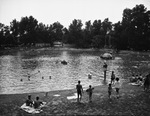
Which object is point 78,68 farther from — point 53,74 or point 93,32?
point 93,32

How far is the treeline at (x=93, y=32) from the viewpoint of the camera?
9512cm

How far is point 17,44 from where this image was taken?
135 metres

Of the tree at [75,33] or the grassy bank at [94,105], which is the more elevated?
the tree at [75,33]

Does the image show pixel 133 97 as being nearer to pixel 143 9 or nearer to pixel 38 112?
pixel 38 112

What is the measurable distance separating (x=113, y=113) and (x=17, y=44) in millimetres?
129200

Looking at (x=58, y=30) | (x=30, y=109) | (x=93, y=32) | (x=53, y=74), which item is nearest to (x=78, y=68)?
(x=53, y=74)

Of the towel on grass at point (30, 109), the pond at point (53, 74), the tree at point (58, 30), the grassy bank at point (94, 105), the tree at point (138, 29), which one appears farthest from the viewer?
the tree at point (58, 30)

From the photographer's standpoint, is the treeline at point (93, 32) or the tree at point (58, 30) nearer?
the treeline at point (93, 32)

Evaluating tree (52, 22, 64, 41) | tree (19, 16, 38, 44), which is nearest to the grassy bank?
tree (19, 16, 38, 44)

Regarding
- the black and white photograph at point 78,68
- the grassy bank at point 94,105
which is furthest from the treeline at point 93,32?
the grassy bank at point 94,105

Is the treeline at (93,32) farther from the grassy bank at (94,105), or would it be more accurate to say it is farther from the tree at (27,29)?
the grassy bank at (94,105)

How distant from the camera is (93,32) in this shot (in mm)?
145125

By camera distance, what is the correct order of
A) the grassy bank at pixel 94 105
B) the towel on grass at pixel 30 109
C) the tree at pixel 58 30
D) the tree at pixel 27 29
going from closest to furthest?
the grassy bank at pixel 94 105 → the towel on grass at pixel 30 109 → the tree at pixel 27 29 → the tree at pixel 58 30

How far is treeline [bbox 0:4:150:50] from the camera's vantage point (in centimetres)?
9512
